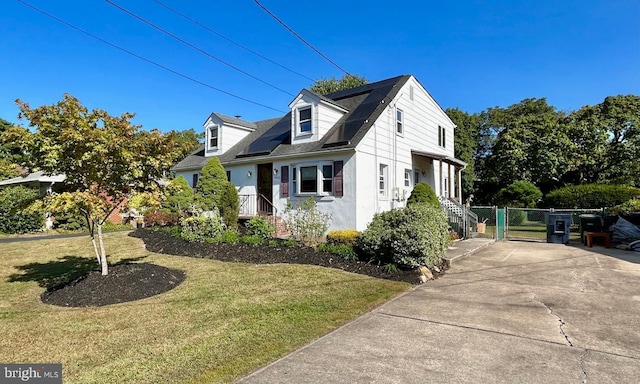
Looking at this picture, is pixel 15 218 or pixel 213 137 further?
pixel 213 137

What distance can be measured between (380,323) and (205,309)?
2.77 meters

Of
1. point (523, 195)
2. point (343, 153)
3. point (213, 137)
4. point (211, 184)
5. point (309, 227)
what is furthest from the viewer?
point (523, 195)

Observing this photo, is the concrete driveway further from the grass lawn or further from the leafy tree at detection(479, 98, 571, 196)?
the leafy tree at detection(479, 98, 571, 196)

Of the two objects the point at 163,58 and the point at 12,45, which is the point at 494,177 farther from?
the point at 12,45

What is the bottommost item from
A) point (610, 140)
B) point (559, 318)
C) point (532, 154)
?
point (559, 318)

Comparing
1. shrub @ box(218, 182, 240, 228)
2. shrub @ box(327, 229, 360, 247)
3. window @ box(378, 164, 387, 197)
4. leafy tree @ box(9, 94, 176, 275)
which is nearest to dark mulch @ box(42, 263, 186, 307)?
leafy tree @ box(9, 94, 176, 275)

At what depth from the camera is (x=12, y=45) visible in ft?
28.8

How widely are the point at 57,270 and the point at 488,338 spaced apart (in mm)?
10052

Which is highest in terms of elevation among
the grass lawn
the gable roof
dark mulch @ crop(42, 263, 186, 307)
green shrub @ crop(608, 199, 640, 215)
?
the gable roof

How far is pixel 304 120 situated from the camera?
14.0m

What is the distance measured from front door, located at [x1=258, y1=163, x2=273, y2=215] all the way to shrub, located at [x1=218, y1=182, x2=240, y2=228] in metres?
1.86

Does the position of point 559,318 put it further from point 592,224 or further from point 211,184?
point 211,184

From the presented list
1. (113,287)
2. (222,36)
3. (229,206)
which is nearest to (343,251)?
(113,287)

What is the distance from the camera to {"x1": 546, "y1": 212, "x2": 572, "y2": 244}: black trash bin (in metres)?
13.3
